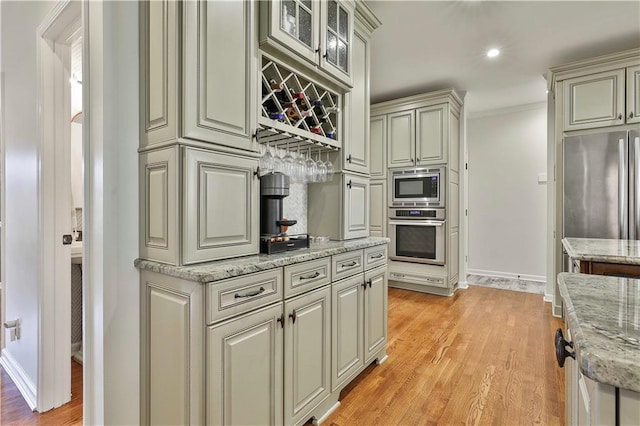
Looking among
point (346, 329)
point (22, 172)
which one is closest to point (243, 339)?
point (346, 329)

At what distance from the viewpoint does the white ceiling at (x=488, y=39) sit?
8.30 ft

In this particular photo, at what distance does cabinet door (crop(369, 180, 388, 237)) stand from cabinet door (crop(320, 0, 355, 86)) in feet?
7.97

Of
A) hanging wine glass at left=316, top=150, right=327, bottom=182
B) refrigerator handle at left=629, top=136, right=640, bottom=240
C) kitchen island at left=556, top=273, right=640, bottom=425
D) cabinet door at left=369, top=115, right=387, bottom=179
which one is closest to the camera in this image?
kitchen island at left=556, top=273, right=640, bottom=425

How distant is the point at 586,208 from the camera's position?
3.02m

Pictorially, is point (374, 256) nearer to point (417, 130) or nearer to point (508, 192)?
point (417, 130)

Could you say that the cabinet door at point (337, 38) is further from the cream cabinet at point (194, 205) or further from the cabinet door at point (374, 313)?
the cabinet door at point (374, 313)

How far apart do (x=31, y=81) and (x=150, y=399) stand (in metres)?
2.05

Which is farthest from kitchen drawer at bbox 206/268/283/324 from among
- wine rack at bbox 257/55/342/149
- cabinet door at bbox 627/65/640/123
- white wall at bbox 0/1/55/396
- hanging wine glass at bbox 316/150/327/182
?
cabinet door at bbox 627/65/640/123

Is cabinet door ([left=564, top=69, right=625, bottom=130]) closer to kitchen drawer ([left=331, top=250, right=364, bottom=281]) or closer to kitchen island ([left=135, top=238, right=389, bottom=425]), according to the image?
kitchen drawer ([left=331, top=250, right=364, bottom=281])

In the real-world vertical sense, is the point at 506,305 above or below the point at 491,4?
below

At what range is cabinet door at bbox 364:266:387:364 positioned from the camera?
2168 mm

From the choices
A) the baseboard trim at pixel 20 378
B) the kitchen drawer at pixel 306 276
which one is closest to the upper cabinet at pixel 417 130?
the kitchen drawer at pixel 306 276

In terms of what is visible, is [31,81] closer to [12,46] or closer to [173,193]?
[12,46]

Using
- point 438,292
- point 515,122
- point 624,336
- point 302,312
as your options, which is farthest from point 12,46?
point 515,122
